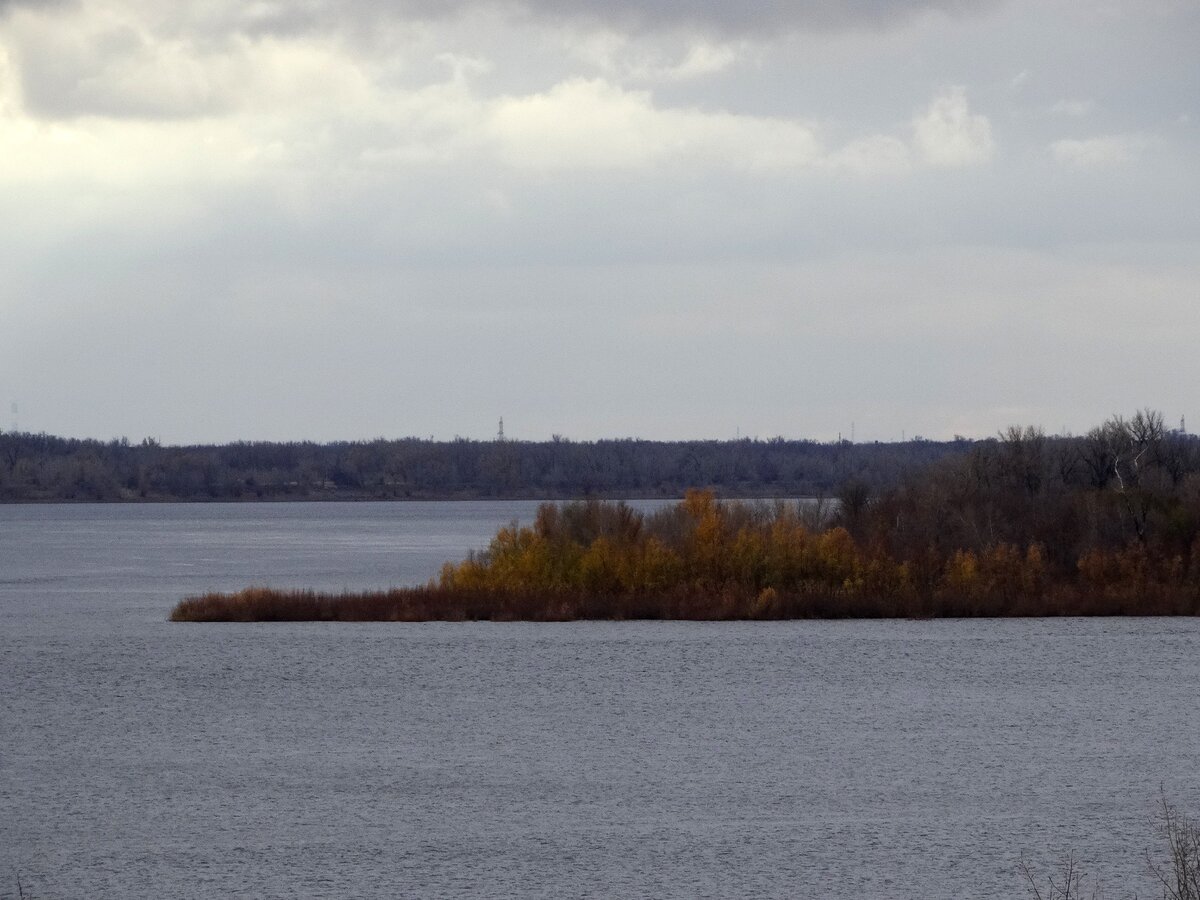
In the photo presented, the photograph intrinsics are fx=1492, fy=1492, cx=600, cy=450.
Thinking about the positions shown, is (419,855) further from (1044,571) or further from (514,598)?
(1044,571)

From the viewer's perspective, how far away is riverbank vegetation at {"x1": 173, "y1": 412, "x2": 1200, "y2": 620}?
81.3ft

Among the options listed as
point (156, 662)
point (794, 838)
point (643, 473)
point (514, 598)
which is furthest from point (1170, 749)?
point (643, 473)

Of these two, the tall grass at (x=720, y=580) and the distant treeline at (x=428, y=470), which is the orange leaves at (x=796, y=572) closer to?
the tall grass at (x=720, y=580)

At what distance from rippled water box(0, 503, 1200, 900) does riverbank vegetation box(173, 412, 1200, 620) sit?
310cm

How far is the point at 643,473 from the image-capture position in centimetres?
16588

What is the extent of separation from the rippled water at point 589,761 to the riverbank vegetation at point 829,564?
3.10 meters

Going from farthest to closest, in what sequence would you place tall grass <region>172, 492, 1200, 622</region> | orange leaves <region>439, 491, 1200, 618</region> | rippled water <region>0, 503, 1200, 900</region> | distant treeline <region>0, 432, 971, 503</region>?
distant treeline <region>0, 432, 971, 503</region> < orange leaves <region>439, 491, 1200, 618</region> < tall grass <region>172, 492, 1200, 622</region> < rippled water <region>0, 503, 1200, 900</region>

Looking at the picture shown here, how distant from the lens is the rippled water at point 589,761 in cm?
845

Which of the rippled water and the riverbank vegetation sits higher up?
the riverbank vegetation

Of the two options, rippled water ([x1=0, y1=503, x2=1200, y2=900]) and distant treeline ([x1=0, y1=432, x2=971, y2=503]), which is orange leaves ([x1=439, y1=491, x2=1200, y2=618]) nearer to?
rippled water ([x1=0, y1=503, x2=1200, y2=900])

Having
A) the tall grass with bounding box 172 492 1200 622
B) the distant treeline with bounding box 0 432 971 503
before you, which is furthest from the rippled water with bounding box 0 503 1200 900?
the distant treeline with bounding box 0 432 971 503

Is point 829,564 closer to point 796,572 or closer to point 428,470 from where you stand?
point 796,572

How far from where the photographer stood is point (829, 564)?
88.9 ft

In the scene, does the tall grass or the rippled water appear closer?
the rippled water
